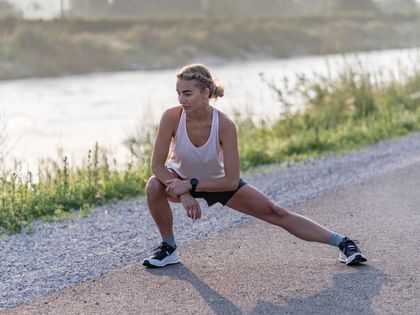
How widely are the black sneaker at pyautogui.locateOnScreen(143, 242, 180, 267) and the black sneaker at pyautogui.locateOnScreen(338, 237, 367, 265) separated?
112cm

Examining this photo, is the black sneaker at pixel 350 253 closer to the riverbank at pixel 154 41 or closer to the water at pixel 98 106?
the water at pixel 98 106

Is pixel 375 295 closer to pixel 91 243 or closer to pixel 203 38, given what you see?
pixel 91 243

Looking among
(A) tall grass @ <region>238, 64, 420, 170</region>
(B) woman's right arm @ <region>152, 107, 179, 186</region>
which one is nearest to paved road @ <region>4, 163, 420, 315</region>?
(B) woman's right arm @ <region>152, 107, 179, 186</region>

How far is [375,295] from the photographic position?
5109 mm

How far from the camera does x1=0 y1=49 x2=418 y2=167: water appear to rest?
15031 millimetres

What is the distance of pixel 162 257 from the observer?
5.84 meters

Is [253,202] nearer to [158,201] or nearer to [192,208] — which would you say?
[192,208]

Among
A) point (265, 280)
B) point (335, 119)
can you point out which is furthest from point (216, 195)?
point (335, 119)

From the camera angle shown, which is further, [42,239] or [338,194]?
[338,194]

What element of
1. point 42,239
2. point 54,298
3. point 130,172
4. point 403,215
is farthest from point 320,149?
point 54,298

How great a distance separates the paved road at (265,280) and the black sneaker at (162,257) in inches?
2.2

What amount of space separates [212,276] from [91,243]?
1537mm

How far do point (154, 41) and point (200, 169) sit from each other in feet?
138

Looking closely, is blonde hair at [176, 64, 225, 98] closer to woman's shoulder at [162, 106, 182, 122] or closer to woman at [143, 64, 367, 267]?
woman at [143, 64, 367, 267]
